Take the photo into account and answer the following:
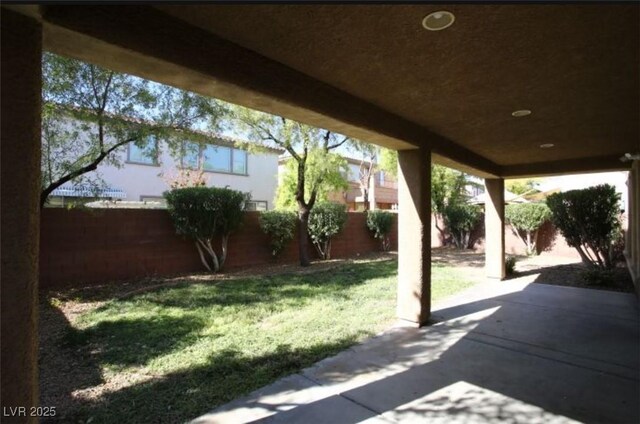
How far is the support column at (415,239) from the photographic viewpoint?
5176mm

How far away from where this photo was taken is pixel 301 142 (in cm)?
1062

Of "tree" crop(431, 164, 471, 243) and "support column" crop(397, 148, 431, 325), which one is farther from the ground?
"tree" crop(431, 164, 471, 243)

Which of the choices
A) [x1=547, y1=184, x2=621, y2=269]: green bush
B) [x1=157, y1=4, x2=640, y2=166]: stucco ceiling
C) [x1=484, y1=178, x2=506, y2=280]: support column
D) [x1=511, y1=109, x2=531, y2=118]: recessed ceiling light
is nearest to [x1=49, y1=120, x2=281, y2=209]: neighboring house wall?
[x1=484, y1=178, x2=506, y2=280]: support column

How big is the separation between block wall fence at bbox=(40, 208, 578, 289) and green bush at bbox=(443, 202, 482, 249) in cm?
940

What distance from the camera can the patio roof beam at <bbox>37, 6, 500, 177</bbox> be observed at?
2.16 m

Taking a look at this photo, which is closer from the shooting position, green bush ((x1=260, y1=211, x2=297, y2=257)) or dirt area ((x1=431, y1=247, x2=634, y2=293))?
dirt area ((x1=431, y1=247, x2=634, y2=293))

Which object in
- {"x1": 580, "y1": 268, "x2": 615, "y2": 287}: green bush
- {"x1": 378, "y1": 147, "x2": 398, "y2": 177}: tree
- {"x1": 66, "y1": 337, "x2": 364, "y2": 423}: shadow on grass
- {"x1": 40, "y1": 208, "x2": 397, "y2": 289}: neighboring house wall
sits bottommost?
{"x1": 66, "y1": 337, "x2": 364, "y2": 423}: shadow on grass

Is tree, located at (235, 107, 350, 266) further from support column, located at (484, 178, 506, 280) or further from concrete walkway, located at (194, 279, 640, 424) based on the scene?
concrete walkway, located at (194, 279, 640, 424)

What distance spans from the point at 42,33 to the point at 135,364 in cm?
323

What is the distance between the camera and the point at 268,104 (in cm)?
337

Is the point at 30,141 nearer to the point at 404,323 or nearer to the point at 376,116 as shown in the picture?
the point at 376,116

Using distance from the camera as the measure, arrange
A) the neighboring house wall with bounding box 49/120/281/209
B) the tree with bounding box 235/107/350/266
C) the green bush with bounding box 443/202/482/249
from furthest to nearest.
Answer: the green bush with bounding box 443/202/482/249 < the neighboring house wall with bounding box 49/120/281/209 < the tree with bounding box 235/107/350/266

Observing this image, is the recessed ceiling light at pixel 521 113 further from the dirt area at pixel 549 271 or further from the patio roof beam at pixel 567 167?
the dirt area at pixel 549 271

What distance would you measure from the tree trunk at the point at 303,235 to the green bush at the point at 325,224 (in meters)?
0.71
